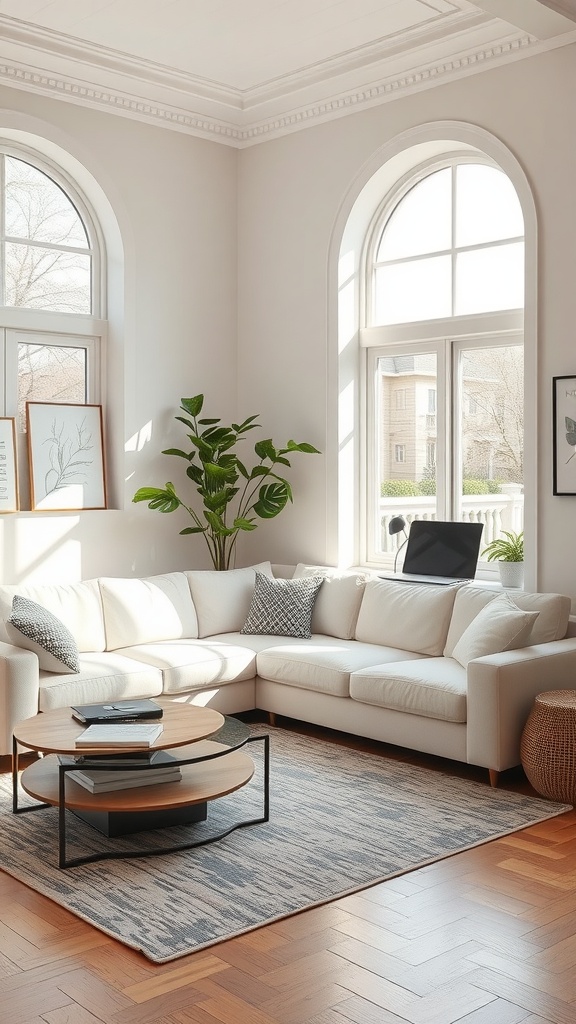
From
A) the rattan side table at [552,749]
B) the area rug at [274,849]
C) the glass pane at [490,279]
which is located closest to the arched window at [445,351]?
the glass pane at [490,279]

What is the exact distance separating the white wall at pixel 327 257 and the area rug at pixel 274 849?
4.67ft

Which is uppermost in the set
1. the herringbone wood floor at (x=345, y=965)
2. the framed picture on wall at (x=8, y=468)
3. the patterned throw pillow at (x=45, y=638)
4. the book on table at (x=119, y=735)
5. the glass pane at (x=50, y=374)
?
the glass pane at (x=50, y=374)

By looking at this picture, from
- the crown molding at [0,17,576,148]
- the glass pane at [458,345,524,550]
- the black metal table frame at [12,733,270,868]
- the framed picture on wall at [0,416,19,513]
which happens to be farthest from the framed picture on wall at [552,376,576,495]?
the framed picture on wall at [0,416,19,513]

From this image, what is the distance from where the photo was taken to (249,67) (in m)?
5.87

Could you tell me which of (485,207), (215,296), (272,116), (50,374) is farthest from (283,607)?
(272,116)

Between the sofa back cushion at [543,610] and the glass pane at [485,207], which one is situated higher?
the glass pane at [485,207]

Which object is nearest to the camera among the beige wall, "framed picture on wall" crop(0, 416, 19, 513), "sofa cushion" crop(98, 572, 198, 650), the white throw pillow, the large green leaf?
the white throw pillow

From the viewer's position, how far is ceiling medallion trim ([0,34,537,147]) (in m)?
5.40

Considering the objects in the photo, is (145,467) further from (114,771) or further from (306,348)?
(114,771)

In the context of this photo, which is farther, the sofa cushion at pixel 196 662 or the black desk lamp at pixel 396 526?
the black desk lamp at pixel 396 526

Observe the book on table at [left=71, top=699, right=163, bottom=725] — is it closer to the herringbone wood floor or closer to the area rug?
the area rug

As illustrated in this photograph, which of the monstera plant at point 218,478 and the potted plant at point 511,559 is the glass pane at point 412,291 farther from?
the potted plant at point 511,559

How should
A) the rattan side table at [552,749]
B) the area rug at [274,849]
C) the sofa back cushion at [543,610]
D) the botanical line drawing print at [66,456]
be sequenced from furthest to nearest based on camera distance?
the botanical line drawing print at [66,456]
the sofa back cushion at [543,610]
the rattan side table at [552,749]
the area rug at [274,849]

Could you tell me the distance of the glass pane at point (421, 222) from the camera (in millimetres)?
6012
